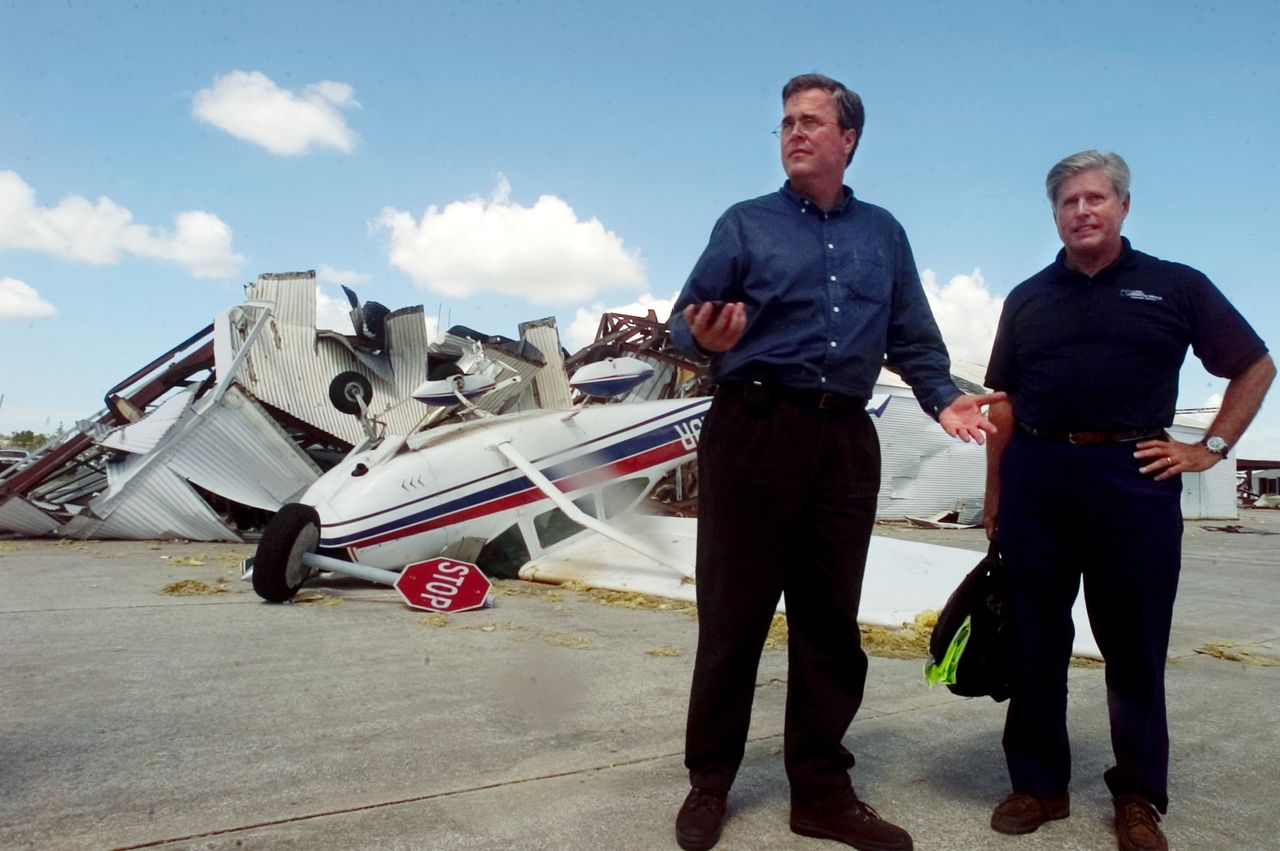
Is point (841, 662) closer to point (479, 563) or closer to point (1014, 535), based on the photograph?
point (1014, 535)

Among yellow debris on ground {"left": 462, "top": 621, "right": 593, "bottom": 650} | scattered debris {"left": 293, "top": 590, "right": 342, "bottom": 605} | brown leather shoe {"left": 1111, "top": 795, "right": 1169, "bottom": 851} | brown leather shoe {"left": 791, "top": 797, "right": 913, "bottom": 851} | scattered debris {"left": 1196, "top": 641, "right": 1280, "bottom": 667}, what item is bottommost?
scattered debris {"left": 293, "top": 590, "right": 342, "bottom": 605}

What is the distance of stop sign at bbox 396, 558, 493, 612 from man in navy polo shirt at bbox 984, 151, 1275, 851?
4.12 m

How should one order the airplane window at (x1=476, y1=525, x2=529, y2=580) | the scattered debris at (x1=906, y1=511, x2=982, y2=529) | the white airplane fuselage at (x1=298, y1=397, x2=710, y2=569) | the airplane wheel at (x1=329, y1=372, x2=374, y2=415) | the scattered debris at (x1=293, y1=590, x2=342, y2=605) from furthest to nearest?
the scattered debris at (x1=906, y1=511, x2=982, y2=529), the airplane wheel at (x1=329, y1=372, x2=374, y2=415), the airplane window at (x1=476, y1=525, x2=529, y2=580), the white airplane fuselage at (x1=298, y1=397, x2=710, y2=569), the scattered debris at (x1=293, y1=590, x2=342, y2=605)

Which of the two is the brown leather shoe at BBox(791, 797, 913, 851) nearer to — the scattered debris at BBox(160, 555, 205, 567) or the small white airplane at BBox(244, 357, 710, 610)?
the small white airplane at BBox(244, 357, 710, 610)

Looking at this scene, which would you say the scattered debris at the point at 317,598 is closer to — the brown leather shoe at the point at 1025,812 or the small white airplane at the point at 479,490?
the small white airplane at the point at 479,490

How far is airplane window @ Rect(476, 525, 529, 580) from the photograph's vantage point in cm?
805

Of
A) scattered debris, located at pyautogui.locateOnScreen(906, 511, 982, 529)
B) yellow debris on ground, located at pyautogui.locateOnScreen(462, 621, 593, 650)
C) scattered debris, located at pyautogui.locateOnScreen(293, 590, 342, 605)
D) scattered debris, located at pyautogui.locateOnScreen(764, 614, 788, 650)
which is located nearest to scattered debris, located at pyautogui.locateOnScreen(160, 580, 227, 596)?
scattered debris, located at pyautogui.locateOnScreen(293, 590, 342, 605)

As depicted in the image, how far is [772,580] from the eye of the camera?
241cm

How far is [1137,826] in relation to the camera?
2.31 m

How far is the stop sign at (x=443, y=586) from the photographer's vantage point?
6.06m

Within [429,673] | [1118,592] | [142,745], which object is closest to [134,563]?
→ [429,673]

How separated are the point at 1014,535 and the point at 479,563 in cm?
604

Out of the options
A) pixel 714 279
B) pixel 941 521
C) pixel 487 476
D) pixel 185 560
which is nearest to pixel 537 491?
pixel 487 476

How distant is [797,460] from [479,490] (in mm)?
5791
